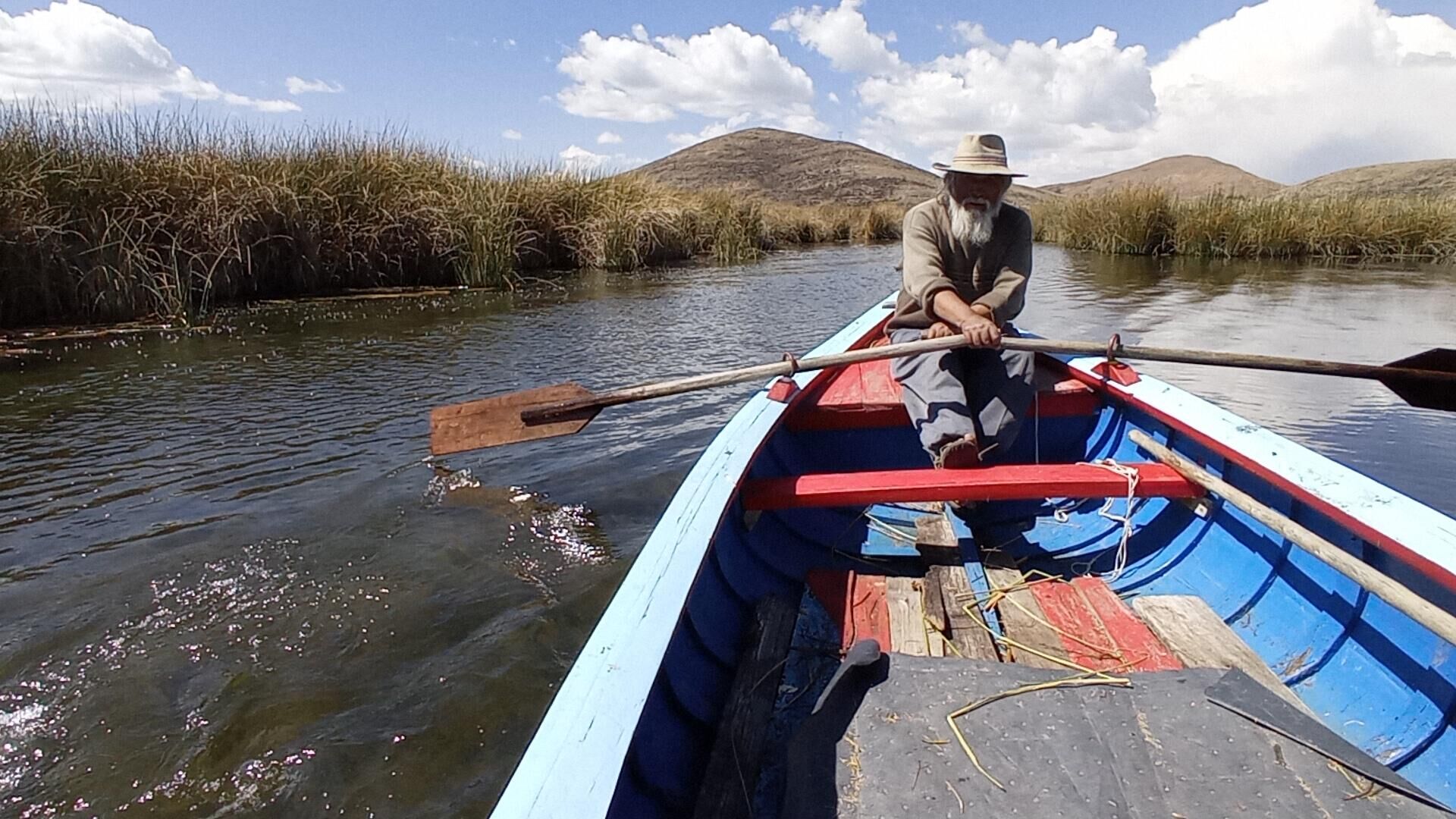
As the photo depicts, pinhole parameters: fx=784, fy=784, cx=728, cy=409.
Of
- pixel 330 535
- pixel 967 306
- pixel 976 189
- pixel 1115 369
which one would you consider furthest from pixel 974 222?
pixel 330 535

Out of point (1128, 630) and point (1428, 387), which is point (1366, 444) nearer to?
point (1428, 387)

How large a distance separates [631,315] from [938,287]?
267 inches

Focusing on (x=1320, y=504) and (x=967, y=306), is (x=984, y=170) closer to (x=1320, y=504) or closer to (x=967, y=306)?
(x=967, y=306)

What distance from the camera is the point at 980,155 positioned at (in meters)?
3.36

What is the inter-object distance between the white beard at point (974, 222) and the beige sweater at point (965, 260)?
0.13ft

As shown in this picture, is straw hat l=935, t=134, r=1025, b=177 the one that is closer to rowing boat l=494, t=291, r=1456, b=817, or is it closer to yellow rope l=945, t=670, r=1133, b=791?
rowing boat l=494, t=291, r=1456, b=817

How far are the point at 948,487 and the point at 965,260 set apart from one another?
1.41 meters

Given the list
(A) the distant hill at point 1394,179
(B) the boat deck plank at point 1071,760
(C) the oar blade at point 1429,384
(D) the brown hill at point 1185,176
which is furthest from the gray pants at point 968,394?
(D) the brown hill at point 1185,176

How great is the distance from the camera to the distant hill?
3978 centimetres

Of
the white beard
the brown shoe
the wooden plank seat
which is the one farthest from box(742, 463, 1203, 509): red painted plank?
the white beard

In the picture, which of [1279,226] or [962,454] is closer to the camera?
[962,454]

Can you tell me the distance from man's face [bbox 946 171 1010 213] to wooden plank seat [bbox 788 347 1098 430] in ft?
2.82

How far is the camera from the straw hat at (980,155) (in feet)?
10.8

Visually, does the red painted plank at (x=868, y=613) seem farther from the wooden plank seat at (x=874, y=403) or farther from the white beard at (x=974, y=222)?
the white beard at (x=974, y=222)
